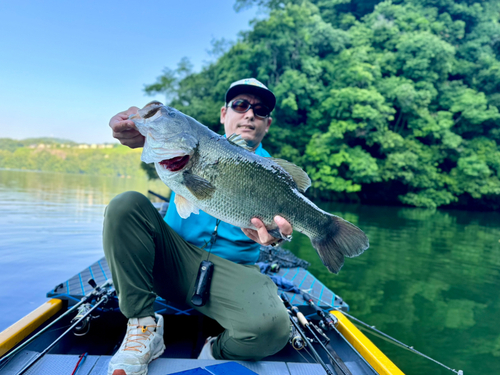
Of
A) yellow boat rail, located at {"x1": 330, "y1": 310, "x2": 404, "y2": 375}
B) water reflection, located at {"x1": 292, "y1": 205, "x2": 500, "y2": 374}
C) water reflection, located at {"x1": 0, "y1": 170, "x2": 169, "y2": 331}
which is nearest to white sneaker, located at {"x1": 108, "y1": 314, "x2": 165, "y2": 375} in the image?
yellow boat rail, located at {"x1": 330, "y1": 310, "x2": 404, "y2": 375}

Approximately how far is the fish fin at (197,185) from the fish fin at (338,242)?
75 cm

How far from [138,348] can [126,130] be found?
1.23m

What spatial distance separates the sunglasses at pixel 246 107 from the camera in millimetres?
2742

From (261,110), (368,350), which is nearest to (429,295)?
(368,350)

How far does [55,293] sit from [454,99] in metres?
27.5

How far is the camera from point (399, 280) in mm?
6305

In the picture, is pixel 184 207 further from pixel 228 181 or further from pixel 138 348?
pixel 138 348

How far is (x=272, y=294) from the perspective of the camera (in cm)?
203

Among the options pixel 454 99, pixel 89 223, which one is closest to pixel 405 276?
pixel 89 223

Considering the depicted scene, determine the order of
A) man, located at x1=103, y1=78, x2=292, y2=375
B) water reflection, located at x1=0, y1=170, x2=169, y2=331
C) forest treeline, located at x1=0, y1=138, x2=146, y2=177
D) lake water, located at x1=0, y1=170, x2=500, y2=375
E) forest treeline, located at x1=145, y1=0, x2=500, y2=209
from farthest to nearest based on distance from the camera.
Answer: forest treeline, located at x1=0, y1=138, x2=146, y2=177 → forest treeline, located at x1=145, y1=0, x2=500, y2=209 → water reflection, located at x1=0, y1=170, x2=169, y2=331 → lake water, located at x1=0, y1=170, x2=500, y2=375 → man, located at x1=103, y1=78, x2=292, y2=375

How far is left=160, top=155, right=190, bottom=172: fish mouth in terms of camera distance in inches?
69.2

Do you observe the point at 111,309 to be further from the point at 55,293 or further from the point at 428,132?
the point at 428,132

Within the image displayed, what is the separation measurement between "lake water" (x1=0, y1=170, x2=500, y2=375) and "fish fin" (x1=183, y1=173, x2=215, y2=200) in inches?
126

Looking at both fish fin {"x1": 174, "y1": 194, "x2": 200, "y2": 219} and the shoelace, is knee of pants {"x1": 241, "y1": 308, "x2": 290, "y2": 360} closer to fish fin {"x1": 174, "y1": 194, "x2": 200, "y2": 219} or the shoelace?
the shoelace
